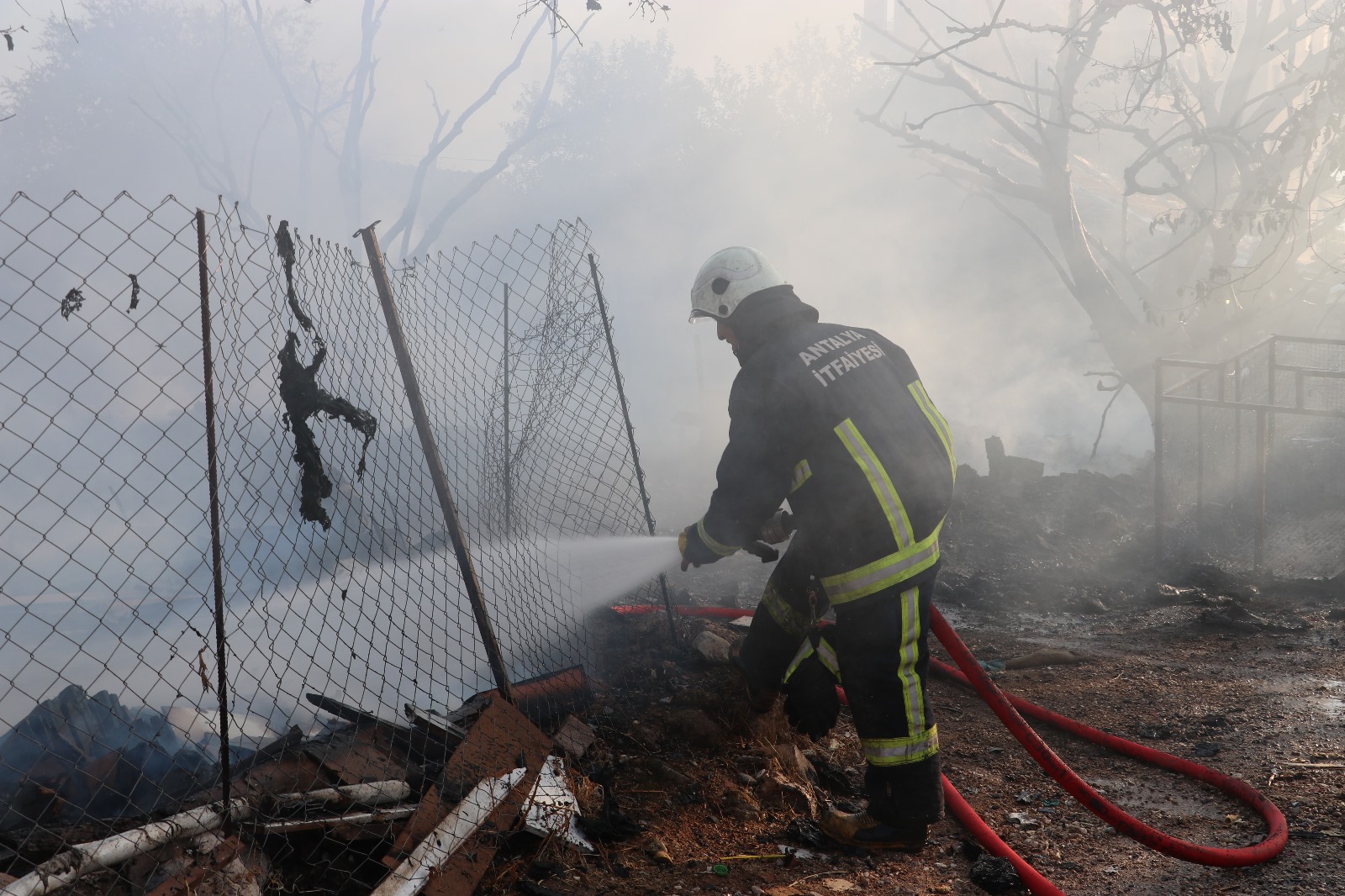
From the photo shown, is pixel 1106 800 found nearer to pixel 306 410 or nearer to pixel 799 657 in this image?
pixel 799 657

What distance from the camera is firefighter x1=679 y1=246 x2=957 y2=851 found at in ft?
9.92

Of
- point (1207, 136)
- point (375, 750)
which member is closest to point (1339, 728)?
point (375, 750)

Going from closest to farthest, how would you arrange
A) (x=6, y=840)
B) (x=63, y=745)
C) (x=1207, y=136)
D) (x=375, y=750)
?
(x=6, y=840) < (x=375, y=750) < (x=63, y=745) < (x=1207, y=136)

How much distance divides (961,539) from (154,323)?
18172 mm

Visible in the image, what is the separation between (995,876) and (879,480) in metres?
1.35

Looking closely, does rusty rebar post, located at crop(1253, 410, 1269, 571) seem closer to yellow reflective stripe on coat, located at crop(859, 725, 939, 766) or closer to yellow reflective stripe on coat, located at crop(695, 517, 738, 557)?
yellow reflective stripe on coat, located at crop(859, 725, 939, 766)

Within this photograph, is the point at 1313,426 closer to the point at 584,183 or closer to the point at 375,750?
the point at 375,750

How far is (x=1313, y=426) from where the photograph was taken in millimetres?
9688

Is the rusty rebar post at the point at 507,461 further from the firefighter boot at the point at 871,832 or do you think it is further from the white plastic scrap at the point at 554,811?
the firefighter boot at the point at 871,832

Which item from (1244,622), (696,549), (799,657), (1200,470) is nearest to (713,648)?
(799,657)

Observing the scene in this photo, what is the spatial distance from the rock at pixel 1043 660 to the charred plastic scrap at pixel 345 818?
9.85 ft

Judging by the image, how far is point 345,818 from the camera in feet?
9.64

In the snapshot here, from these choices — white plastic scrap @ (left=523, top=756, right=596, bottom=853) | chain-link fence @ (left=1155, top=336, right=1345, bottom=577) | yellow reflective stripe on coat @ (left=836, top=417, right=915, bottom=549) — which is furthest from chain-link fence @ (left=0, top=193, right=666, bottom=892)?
chain-link fence @ (left=1155, top=336, right=1345, bottom=577)

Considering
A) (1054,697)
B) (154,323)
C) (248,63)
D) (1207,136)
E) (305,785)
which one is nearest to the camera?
(305,785)
